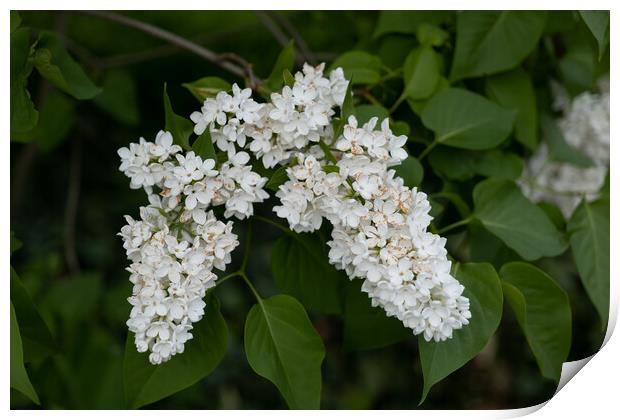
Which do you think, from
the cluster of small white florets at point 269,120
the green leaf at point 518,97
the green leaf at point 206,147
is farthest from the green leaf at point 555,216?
the green leaf at point 206,147

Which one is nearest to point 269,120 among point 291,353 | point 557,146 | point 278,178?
point 278,178

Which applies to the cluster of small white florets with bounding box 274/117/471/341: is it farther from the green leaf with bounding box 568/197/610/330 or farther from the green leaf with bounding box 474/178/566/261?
the green leaf with bounding box 568/197/610/330

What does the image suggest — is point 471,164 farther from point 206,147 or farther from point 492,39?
point 206,147

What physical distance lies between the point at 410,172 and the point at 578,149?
639 mm

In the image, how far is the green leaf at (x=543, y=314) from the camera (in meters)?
0.90

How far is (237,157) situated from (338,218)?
14 centimetres

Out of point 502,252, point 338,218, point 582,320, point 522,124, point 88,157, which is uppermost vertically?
point 338,218

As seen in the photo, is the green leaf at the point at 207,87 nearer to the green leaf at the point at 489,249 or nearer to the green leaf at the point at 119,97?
the green leaf at the point at 489,249

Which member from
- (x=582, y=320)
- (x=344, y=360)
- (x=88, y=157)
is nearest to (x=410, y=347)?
(x=344, y=360)

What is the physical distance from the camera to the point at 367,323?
947mm

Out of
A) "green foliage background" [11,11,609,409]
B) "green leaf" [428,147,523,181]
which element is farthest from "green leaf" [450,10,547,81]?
"green leaf" [428,147,523,181]

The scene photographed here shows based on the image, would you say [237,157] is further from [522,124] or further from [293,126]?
[522,124]

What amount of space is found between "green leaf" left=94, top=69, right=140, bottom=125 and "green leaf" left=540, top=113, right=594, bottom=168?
0.83 metres

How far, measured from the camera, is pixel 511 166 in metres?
1.11
